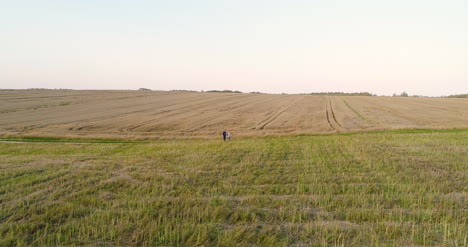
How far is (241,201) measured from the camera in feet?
22.7

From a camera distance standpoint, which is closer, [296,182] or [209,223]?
[209,223]

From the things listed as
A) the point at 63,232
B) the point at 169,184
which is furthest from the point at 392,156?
the point at 63,232

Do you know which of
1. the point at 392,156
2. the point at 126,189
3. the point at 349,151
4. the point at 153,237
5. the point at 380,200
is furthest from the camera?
the point at 349,151

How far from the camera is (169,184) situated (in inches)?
331

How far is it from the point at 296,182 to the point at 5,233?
731cm

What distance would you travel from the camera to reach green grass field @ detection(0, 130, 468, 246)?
516 centimetres

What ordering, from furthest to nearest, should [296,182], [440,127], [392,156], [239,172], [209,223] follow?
[440,127], [392,156], [239,172], [296,182], [209,223]

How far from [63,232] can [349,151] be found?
39.0ft

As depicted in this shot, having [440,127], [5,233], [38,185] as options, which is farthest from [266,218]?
[440,127]

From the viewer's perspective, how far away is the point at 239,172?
9867mm

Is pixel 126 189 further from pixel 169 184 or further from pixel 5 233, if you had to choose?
pixel 5 233

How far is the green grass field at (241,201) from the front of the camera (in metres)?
5.16

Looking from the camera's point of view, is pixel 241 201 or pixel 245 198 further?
pixel 245 198

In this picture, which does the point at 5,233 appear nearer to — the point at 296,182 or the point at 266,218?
the point at 266,218
